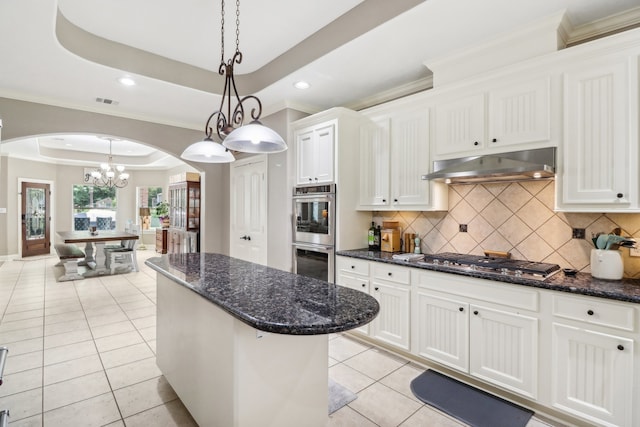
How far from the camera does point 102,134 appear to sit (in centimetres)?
413

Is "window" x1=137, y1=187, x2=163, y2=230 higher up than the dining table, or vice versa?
"window" x1=137, y1=187, x2=163, y2=230

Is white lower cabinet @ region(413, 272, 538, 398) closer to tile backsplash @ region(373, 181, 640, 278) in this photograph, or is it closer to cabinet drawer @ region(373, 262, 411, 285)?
cabinet drawer @ region(373, 262, 411, 285)

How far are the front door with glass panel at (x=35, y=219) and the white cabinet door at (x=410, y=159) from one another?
389 inches

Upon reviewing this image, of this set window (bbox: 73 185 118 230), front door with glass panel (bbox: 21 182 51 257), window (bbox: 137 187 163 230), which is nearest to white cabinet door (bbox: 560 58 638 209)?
window (bbox: 137 187 163 230)

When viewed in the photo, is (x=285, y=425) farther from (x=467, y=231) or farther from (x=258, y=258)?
(x=258, y=258)

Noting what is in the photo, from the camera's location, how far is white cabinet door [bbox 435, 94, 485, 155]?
253 cm

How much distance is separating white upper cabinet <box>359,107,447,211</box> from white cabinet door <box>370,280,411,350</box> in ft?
2.58

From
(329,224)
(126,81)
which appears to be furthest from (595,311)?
(126,81)

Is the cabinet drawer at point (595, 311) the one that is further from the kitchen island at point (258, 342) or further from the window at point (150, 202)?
→ the window at point (150, 202)

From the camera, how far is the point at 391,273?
112 inches

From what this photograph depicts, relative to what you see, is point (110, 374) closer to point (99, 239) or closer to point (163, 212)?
point (99, 239)

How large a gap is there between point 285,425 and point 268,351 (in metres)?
0.42

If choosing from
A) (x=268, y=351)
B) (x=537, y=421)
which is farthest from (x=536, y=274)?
(x=268, y=351)

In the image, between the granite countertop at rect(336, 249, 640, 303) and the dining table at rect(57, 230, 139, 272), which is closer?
the granite countertop at rect(336, 249, 640, 303)
